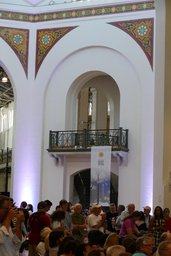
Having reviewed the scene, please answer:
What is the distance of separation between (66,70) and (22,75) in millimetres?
1894

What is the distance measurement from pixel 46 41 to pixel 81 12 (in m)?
1.94

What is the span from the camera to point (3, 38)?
Result: 22812 millimetres

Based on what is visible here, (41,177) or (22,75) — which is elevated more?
(22,75)

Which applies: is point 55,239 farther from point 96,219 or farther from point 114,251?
point 96,219

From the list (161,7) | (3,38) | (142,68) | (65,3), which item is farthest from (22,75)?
(161,7)

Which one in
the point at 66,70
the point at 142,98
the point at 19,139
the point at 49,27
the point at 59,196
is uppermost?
the point at 49,27

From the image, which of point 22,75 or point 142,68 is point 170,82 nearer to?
point 142,68

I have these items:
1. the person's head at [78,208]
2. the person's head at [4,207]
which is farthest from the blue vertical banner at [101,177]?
the person's head at [4,207]

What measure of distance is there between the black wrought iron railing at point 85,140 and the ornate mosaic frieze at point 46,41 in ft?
10.2

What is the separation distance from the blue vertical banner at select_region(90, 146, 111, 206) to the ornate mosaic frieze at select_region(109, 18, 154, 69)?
168 inches

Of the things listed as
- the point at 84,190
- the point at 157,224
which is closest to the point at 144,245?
the point at 157,224

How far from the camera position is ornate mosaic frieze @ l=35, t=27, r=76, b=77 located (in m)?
22.6

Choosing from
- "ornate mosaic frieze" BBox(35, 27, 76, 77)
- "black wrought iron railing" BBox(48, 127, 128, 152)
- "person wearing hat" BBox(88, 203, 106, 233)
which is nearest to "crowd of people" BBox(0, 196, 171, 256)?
"person wearing hat" BBox(88, 203, 106, 233)

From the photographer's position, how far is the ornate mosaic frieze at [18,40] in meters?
22.7
